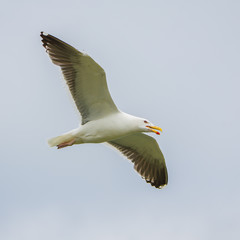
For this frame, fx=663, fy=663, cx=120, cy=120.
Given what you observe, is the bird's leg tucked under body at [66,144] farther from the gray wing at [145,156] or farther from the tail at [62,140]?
the gray wing at [145,156]

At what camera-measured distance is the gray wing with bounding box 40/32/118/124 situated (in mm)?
13015

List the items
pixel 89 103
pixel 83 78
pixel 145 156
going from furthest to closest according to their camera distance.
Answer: pixel 145 156
pixel 89 103
pixel 83 78

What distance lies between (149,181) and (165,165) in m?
0.61

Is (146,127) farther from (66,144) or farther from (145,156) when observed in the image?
(145,156)

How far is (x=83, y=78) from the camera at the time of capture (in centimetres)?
1327

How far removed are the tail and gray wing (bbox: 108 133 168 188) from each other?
1806mm

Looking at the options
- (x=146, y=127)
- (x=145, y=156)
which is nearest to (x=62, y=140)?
(x=146, y=127)

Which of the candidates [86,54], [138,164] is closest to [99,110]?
[86,54]

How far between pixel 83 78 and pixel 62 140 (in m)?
1.37

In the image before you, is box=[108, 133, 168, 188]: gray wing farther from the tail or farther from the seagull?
the tail

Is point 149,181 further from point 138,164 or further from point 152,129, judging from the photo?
point 152,129

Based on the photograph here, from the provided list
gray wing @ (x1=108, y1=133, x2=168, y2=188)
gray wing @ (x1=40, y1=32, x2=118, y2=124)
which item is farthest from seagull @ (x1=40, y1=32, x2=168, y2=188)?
gray wing @ (x1=108, y1=133, x2=168, y2=188)

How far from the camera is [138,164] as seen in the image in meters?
15.7

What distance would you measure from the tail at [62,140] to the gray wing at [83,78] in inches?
18.6
